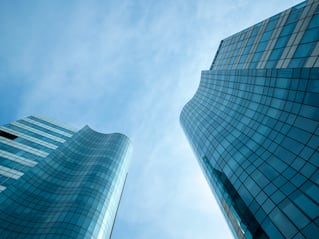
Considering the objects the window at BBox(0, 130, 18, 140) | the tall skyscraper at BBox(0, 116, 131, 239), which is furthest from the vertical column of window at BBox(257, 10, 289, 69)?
the window at BBox(0, 130, 18, 140)

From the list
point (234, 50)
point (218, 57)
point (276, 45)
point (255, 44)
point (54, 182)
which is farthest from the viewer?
point (218, 57)

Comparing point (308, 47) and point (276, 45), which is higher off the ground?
point (276, 45)

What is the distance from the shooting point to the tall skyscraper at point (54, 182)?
3712 centimetres

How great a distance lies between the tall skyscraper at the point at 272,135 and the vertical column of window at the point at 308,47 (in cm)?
12

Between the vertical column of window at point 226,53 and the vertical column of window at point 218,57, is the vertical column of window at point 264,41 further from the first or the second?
the vertical column of window at point 218,57

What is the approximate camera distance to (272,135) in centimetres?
2747

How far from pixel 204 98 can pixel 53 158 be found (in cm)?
4560

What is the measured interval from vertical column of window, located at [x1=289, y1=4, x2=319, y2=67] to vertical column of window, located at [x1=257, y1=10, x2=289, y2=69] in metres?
7.07

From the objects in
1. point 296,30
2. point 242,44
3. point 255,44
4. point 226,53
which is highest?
point 226,53

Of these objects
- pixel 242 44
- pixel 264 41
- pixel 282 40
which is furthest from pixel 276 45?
pixel 242 44

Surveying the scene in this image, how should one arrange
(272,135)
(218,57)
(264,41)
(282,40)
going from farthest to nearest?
(218,57) < (264,41) < (282,40) < (272,135)

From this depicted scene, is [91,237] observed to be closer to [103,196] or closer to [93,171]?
[103,196]

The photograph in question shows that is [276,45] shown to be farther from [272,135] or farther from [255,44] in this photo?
[272,135]

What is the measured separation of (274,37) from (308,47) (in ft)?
33.4
